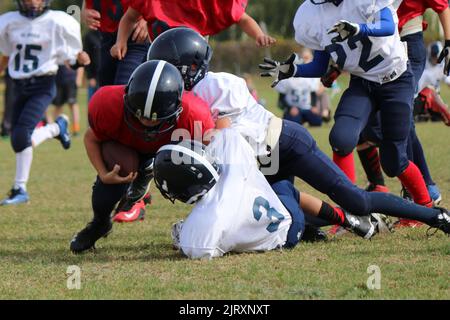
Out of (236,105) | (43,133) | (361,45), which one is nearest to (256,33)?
(361,45)

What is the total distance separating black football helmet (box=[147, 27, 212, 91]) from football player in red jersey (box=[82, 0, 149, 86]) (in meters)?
1.17

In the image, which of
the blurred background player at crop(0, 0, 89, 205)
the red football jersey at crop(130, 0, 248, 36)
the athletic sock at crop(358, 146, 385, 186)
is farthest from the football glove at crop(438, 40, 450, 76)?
the blurred background player at crop(0, 0, 89, 205)

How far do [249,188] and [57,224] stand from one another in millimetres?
2028

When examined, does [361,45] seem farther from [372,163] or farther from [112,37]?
[112,37]

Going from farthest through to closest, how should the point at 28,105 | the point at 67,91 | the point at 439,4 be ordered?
1. the point at 67,91
2. the point at 28,105
3. the point at 439,4

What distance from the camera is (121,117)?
14.0 feet

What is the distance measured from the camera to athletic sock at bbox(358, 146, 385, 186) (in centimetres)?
630

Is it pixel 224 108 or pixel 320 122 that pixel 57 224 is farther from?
pixel 320 122

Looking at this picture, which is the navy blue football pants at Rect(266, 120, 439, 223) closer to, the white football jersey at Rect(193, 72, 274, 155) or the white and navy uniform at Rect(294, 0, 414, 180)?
the white football jersey at Rect(193, 72, 274, 155)

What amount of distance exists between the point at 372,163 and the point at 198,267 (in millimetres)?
2538

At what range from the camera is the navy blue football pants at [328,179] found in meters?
4.58

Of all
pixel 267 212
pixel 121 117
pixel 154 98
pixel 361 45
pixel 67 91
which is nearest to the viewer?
pixel 154 98

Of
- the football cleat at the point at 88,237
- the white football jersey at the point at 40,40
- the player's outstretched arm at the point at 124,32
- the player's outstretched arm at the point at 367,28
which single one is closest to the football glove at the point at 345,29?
the player's outstretched arm at the point at 367,28

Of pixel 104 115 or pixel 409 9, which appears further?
pixel 409 9
